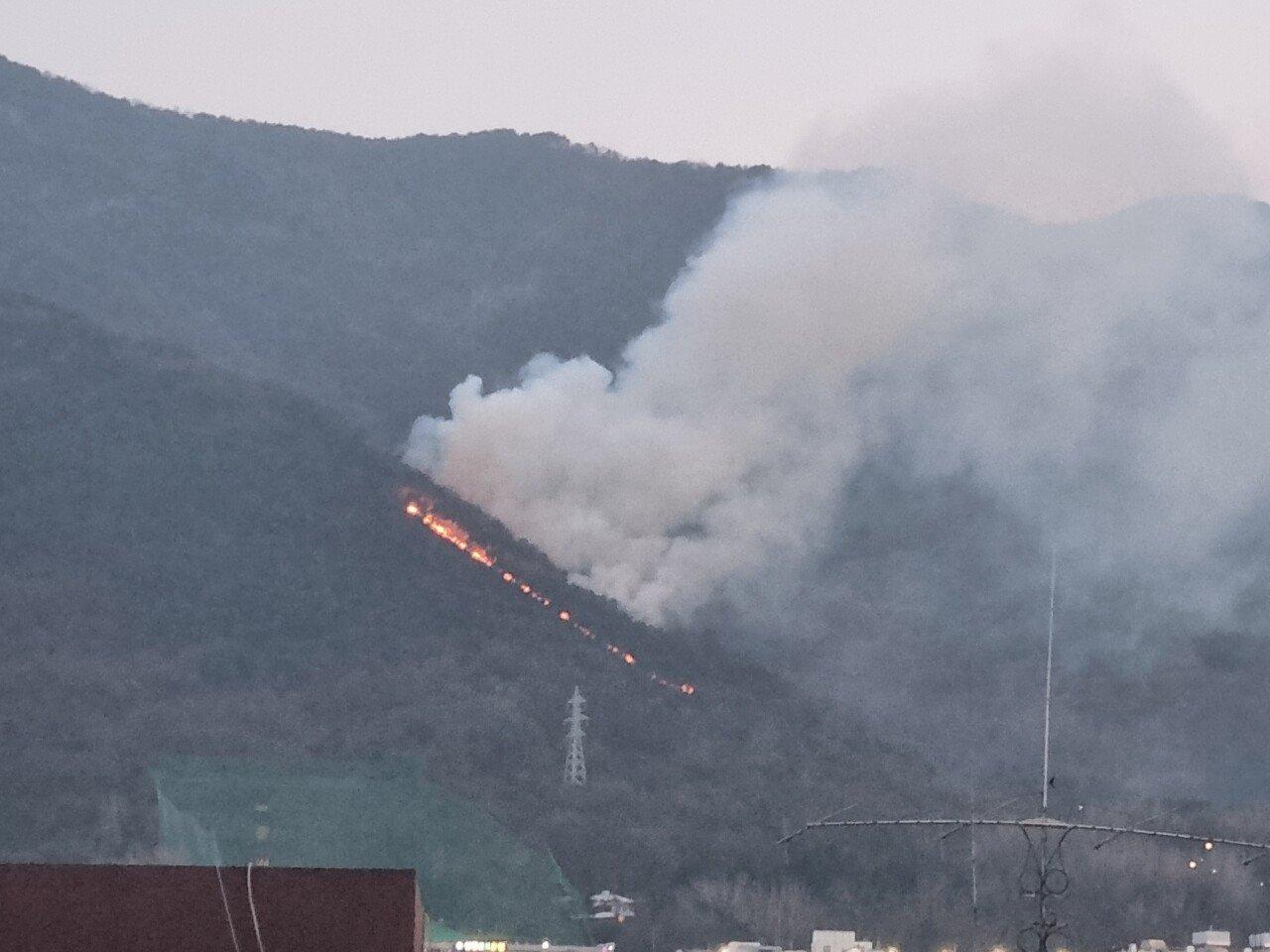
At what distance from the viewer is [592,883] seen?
140250 mm

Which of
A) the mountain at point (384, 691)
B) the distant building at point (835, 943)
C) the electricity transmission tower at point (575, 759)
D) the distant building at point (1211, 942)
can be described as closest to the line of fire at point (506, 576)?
the mountain at point (384, 691)

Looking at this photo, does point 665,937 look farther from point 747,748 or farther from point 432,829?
point 747,748

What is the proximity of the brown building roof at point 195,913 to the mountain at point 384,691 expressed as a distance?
7561 cm

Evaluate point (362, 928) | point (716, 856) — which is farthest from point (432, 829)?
point (362, 928)

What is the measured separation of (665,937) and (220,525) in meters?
73.4

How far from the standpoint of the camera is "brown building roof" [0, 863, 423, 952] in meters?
56.2

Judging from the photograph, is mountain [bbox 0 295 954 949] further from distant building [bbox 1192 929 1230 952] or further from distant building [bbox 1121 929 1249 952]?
Answer: distant building [bbox 1121 929 1249 952]

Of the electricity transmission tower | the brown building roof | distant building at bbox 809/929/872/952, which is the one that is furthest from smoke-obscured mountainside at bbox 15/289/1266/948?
the brown building roof

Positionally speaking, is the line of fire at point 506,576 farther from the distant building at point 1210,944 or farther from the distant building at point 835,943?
the distant building at point 1210,944

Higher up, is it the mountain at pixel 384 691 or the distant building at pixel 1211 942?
the mountain at pixel 384 691

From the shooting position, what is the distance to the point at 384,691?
175m

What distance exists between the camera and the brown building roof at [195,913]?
5625cm

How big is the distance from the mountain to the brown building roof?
7561cm

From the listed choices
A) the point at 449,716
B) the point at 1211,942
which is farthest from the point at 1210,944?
the point at 449,716
